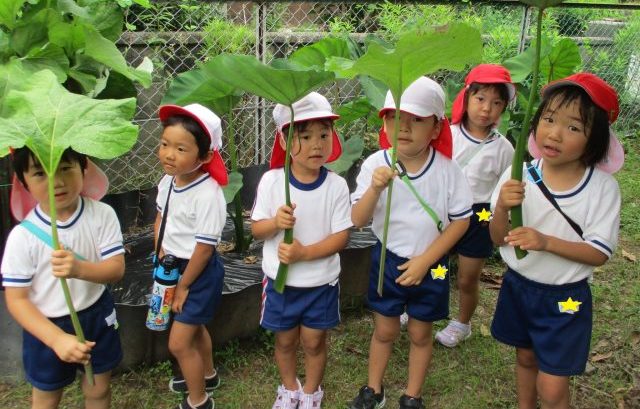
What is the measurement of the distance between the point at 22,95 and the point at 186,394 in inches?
61.4

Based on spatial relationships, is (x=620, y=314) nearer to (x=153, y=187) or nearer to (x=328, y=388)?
(x=328, y=388)

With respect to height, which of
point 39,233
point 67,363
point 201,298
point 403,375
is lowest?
point 403,375

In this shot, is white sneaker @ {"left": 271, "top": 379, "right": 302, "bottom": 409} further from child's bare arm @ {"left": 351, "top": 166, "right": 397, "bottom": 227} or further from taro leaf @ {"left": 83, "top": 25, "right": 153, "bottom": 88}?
taro leaf @ {"left": 83, "top": 25, "right": 153, "bottom": 88}

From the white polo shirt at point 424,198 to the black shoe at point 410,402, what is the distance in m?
0.65

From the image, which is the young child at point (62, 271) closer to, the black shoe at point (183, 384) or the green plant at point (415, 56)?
the black shoe at point (183, 384)

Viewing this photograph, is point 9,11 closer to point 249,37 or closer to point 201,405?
point 201,405

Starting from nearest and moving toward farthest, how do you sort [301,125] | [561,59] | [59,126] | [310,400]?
[59,126], [301,125], [310,400], [561,59]

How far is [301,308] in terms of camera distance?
2277 mm

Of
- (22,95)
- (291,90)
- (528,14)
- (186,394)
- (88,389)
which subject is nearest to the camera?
(22,95)

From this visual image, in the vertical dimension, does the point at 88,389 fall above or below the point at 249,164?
below

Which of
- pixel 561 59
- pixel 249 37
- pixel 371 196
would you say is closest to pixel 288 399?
pixel 371 196

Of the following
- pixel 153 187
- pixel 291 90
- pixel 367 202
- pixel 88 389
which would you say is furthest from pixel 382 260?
pixel 153 187

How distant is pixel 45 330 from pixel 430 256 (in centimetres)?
133

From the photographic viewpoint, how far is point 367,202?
2.18m
